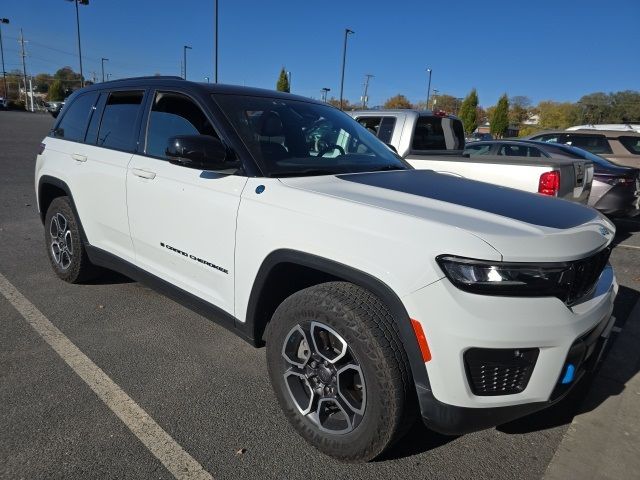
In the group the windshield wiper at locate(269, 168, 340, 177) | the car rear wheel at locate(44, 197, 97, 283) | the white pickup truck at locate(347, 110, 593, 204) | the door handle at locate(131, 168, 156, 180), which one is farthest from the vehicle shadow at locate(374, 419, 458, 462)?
the car rear wheel at locate(44, 197, 97, 283)

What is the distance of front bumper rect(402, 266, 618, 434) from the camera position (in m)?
1.87

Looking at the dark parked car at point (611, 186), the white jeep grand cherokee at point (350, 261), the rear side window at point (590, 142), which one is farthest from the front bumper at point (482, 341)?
the rear side window at point (590, 142)

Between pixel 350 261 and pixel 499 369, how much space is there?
2.44 feet

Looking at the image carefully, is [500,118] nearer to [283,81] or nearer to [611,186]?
[283,81]

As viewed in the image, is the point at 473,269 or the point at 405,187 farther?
the point at 405,187

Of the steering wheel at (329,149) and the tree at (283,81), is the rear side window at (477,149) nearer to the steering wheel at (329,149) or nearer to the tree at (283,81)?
the steering wheel at (329,149)

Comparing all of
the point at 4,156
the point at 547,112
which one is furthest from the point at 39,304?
the point at 547,112

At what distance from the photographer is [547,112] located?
9319 cm

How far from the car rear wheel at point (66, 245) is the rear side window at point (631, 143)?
10.8 m

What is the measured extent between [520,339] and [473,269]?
32 centimetres

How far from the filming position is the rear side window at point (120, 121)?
3588 millimetres

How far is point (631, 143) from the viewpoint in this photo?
1053cm

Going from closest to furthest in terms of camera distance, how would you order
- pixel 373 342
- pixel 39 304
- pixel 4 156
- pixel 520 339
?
pixel 520 339, pixel 373 342, pixel 39 304, pixel 4 156

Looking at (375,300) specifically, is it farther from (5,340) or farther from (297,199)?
(5,340)
